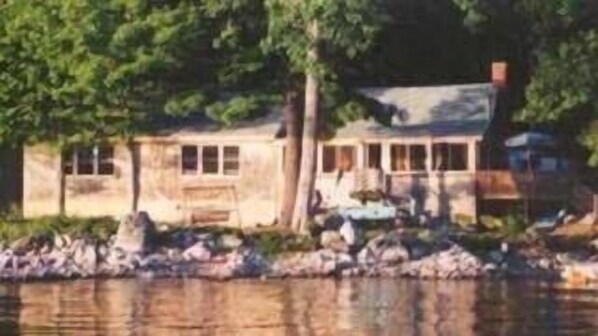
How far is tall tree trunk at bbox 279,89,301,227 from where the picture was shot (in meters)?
52.4

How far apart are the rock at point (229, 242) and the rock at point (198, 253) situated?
0.62 m

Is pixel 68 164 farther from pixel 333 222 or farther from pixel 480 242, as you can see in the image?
pixel 480 242

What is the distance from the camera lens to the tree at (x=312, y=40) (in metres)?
47.0

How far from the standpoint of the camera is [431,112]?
55000 mm

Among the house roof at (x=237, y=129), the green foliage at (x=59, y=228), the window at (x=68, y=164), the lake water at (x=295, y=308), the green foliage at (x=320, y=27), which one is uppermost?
the green foliage at (x=320, y=27)

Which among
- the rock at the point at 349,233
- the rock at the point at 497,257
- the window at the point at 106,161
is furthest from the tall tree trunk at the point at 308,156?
the window at the point at 106,161

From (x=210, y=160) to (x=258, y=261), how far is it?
10.6 metres

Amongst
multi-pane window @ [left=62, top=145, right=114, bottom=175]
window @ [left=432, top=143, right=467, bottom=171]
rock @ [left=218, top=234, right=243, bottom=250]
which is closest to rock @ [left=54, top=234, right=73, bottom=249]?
rock @ [left=218, top=234, right=243, bottom=250]

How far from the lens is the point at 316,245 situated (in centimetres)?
4659

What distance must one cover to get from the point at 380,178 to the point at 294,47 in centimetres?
640

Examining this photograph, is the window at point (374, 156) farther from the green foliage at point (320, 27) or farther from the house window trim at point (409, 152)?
the green foliage at point (320, 27)

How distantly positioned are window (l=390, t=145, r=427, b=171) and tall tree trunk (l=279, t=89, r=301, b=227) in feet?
9.17

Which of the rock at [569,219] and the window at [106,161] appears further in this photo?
the window at [106,161]

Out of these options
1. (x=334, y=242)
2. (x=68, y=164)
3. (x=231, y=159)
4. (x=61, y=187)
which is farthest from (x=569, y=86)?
(x=61, y=187)
